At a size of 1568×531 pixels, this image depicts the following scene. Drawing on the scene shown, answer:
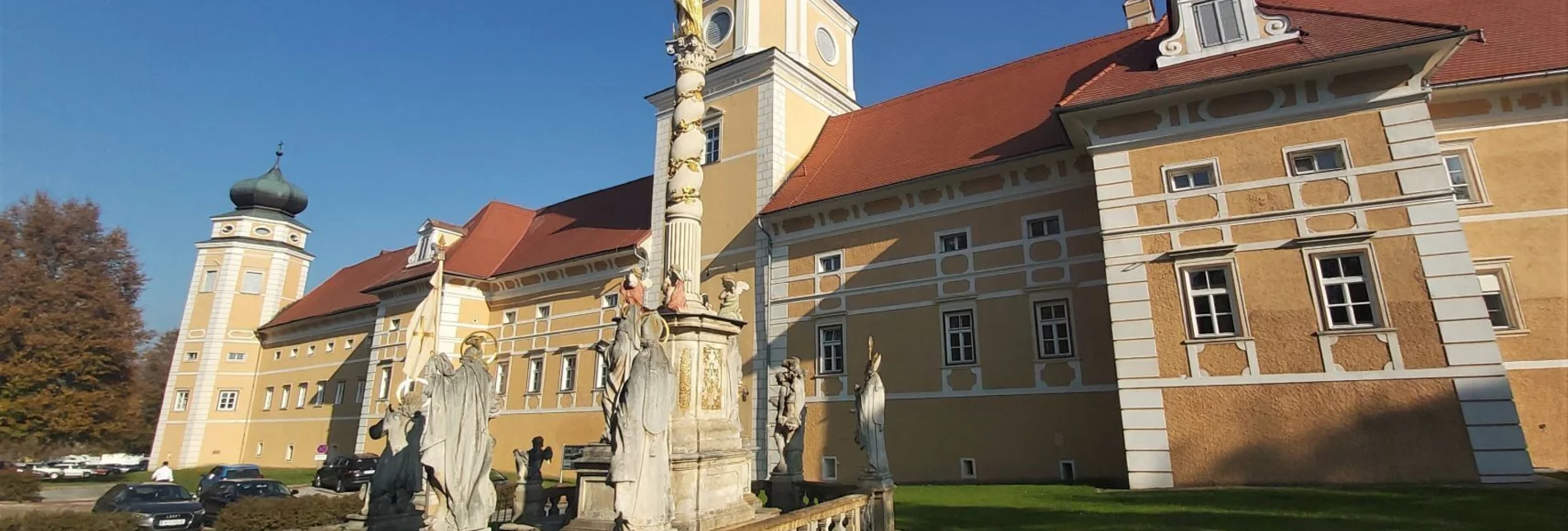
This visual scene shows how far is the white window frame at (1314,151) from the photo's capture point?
1252 centimetres

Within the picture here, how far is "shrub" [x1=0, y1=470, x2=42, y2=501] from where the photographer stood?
71.2 feet

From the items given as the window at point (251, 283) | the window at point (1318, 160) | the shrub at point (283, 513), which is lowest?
the shrub at point (283, 513)

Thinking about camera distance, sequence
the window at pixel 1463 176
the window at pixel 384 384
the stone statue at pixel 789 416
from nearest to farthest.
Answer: the stone statue at pixel 789 416
the window at pixel 1463 176
the window at pixel 384 384

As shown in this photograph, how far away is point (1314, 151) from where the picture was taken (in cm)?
1281

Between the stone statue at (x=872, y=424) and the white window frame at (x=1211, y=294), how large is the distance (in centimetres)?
621

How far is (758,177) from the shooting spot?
73.9 feet

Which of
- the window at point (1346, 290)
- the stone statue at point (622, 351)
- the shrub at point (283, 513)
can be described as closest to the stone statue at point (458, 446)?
the stone statue at point (622, 351)

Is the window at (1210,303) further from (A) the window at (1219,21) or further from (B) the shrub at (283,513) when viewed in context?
(B) the shrub at (283,513)

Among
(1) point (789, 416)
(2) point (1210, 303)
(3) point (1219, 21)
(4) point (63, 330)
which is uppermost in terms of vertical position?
(3) point (1219, 21)

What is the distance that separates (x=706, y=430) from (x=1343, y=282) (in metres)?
10.8

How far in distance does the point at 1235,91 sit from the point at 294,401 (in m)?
41.7

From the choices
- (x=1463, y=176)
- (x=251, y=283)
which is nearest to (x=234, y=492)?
(x=1463, y=176)

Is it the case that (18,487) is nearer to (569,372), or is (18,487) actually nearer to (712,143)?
(569,372)

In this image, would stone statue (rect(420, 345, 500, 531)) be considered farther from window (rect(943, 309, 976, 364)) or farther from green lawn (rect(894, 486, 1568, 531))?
window (rect(943, 309, 976, 364))
